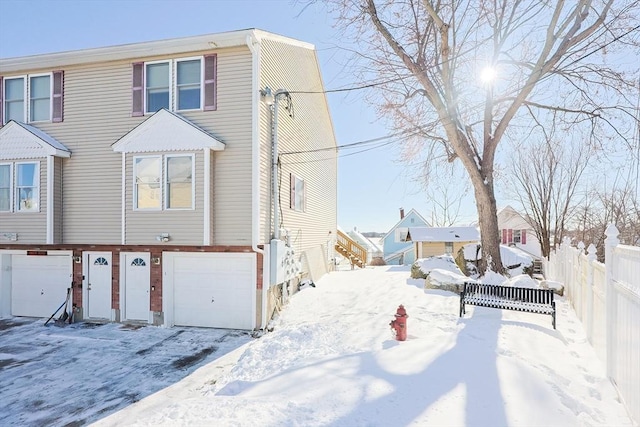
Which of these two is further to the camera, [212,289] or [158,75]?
[158,75]

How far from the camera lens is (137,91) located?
9.71m

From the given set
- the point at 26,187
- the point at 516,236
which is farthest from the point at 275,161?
the point at 516,236

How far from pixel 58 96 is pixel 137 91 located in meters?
2.67

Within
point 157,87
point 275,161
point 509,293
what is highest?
point 157,87

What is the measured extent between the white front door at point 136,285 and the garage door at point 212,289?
67 centimetres

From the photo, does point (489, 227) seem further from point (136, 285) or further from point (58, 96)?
point (58, 96)

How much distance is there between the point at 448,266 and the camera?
39.7 feet

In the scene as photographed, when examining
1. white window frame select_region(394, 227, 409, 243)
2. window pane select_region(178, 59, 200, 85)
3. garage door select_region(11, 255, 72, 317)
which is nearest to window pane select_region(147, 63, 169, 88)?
window pane select_region(178, 59, 200, 85)

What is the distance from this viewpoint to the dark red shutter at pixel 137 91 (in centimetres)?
968

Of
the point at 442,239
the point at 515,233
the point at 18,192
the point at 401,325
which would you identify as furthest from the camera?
the point at 515,233

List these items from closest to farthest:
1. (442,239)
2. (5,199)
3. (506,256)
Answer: (5,199)
(506,256)
(442,239)

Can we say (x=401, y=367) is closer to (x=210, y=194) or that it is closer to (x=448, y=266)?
(x=210, y=194)

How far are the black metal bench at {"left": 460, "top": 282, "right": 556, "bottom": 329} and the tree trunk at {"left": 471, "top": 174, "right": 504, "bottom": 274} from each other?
3858 mm

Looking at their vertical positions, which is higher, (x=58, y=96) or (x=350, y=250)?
(x=58, y=96)
